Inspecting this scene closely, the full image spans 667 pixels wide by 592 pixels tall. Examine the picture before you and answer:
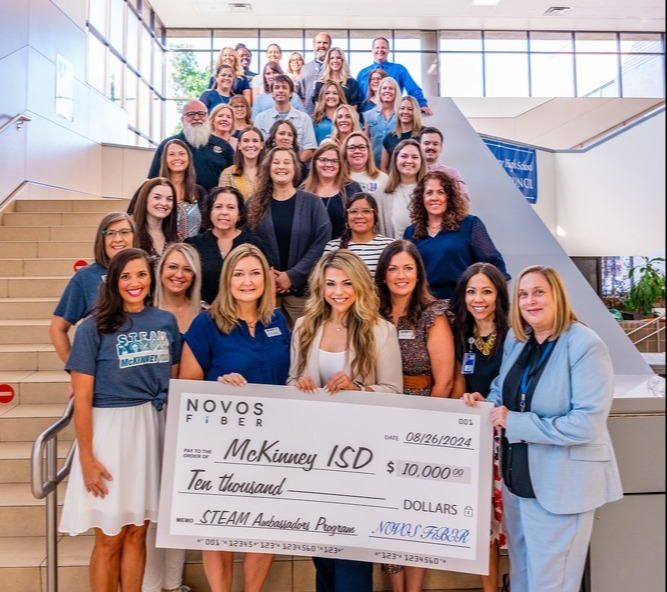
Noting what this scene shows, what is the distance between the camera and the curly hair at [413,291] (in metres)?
3.12

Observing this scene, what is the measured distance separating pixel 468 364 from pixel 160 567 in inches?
71.1

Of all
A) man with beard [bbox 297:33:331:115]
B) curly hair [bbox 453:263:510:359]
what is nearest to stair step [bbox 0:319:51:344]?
curly hair [bbox 453:263:510:359]

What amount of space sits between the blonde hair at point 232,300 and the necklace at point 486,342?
1022mm

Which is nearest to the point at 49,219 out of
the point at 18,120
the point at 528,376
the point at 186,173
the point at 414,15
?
the point at 18,120

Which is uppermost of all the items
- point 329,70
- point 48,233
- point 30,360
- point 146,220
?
point 329,70

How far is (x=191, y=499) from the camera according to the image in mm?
2852

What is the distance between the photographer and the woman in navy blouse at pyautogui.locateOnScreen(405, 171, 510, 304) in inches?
151

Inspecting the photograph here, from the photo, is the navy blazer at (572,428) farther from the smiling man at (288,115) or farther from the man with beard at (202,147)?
the smiling man at (288,115)

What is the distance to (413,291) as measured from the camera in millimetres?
3154

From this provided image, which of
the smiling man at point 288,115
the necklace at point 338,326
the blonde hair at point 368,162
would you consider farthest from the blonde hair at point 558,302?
the smiling man at point 288,115

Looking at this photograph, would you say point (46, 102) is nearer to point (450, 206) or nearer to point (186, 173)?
point (186, 173)

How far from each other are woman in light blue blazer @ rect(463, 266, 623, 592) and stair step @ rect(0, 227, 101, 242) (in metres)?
5.17

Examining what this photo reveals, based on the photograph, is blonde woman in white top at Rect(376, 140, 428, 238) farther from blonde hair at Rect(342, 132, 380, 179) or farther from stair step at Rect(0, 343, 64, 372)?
stair step at Rect(0, 343, 64, 372)

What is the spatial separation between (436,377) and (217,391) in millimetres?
1020
